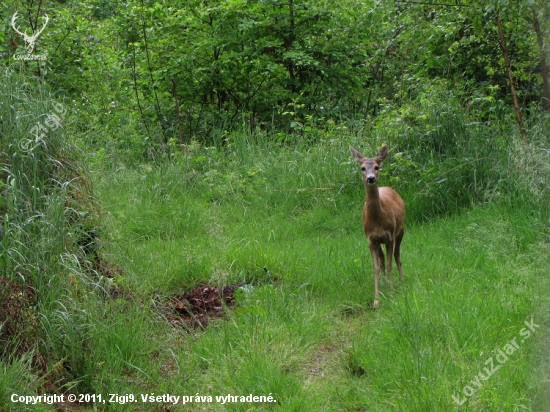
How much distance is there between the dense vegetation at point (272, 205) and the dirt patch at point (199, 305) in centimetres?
7

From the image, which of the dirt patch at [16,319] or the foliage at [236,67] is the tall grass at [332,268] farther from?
the foliage at [236,67]

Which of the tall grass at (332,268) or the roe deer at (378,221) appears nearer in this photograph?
the tall grass at (332,268)

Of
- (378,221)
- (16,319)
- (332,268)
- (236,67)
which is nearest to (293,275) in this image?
(332,268)

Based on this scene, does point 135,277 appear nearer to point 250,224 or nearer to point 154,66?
point 250,224

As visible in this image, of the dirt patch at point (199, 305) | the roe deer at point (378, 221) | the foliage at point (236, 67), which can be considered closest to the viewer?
the dirt patch at point (199, 305)

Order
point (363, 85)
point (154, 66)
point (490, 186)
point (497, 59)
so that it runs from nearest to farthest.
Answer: point (490, 186)
point (497, 59)
point (154, 66)
point (363, 85)

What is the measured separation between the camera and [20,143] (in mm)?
5844

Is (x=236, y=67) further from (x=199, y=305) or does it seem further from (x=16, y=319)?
(x=16, y=319)

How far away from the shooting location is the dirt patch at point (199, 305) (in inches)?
241

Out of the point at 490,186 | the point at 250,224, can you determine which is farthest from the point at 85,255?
the point at 490,186

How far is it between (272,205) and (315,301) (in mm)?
3226

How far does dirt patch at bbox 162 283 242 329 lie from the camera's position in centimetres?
611

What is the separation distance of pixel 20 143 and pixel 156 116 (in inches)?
267

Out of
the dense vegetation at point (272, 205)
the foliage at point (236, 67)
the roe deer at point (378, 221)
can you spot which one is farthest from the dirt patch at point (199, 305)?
the foliage at point (236, 67)
